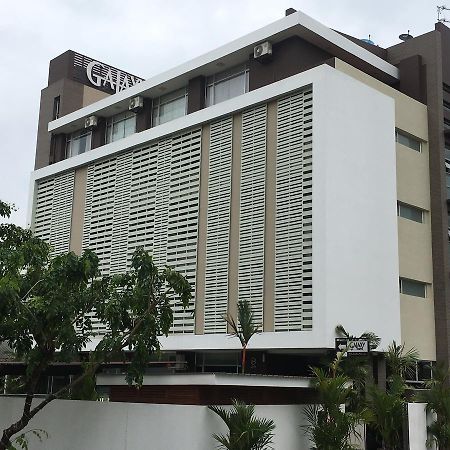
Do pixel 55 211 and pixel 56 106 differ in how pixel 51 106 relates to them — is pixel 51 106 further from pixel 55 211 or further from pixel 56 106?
pixel 55 211

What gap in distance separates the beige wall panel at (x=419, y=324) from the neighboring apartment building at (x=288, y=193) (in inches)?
2.0

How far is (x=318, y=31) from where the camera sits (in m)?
23.2

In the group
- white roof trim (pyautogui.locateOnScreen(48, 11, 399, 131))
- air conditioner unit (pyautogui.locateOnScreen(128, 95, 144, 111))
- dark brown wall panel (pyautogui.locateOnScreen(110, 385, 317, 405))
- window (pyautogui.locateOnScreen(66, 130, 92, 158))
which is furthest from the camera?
window (pyautogui.locateOnScreen(66, 130, 92, 158))

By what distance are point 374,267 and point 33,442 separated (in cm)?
1052

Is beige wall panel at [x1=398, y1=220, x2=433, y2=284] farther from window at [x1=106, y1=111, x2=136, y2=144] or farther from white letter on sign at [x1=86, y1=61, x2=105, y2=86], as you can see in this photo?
white letter on sign at [x1=86, y1=61, x2=105, y2=86]

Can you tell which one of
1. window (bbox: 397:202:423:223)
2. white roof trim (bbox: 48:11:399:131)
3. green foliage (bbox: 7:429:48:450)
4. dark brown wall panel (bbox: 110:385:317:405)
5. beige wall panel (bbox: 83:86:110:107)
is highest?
beige wall panel (bbox: 83:86:110:107)

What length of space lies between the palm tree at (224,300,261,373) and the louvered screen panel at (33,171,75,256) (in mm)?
10094

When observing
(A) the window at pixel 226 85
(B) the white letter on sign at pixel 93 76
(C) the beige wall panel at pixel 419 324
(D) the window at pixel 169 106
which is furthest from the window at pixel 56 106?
(C) the beige wall panel at pixel 419 324

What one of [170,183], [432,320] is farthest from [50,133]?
[432,320]

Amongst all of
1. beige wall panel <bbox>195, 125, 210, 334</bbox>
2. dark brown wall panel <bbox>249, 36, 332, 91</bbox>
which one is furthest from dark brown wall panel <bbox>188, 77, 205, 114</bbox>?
dark brown wall panel <bbox>249, 36, 332, 91</bbox>

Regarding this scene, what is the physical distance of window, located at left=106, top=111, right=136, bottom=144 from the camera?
29.2 m

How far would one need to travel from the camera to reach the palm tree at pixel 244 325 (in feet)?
64.4

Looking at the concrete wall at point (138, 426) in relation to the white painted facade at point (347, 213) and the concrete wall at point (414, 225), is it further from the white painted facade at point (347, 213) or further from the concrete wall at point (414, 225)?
the concrete wall at point (414, 225)

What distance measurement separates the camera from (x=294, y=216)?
2081 centimetres
